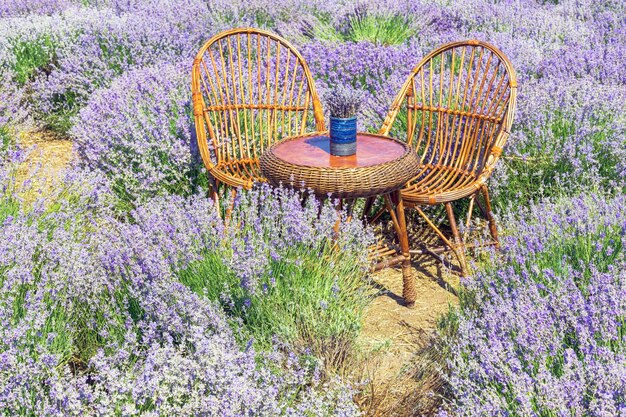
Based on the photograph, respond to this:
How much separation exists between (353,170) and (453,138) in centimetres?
138

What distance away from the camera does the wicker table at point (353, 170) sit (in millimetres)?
3127

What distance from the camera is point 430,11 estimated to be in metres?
7.87

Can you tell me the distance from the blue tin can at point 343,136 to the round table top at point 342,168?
0.03 meters

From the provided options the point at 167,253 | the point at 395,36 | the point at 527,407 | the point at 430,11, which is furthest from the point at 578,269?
the point at 430,11

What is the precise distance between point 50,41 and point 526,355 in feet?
19.3

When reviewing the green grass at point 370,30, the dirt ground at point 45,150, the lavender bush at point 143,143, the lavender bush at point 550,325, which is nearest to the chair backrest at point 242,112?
the lavender bush at point 143,143

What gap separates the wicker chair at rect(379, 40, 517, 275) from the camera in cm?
362

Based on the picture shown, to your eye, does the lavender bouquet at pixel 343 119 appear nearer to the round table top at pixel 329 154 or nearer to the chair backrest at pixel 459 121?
the round table top at pixel 329 154

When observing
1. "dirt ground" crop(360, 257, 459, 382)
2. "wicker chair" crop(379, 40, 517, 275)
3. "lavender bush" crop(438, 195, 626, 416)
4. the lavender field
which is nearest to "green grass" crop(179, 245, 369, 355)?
the lavender field

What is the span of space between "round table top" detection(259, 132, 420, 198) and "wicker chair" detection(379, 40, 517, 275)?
28 centimetres

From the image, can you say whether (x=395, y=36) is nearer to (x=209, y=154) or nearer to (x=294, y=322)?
(x=209, y=154)

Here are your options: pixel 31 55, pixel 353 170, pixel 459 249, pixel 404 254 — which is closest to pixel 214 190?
pixel 353 170

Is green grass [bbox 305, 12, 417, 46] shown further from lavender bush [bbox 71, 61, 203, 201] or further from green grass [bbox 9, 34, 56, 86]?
lavender bush [bbox 71, 61, 203, 201]

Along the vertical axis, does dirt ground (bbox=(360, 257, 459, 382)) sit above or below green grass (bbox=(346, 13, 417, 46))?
below
